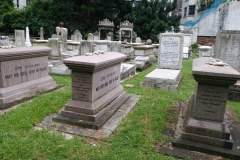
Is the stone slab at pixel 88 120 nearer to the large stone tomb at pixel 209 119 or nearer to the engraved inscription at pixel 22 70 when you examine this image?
the large stone tomb at pixel 209 119

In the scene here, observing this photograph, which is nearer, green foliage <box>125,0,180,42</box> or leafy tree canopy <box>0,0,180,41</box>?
green foliage <box>125,0,180,42</box>

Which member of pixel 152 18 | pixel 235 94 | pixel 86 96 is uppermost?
pixel 152 18

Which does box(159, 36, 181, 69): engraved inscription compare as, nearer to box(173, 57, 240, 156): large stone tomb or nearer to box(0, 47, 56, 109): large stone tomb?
box(0, 47, 56, 109): large stone tomb

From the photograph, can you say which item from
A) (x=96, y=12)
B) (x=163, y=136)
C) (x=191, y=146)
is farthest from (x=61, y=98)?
(x=96, y=12)

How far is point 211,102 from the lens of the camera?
4051 millimetres

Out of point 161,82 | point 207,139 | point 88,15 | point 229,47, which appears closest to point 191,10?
point 88,15

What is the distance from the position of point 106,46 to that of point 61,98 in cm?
706

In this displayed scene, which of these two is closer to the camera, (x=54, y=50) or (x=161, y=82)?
(x=161, y=82)

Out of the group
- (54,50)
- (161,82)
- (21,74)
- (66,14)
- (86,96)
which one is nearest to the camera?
(86,96)

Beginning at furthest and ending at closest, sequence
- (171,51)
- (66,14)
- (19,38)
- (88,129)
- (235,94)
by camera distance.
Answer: (66,14), (19,38), (171,51), (235,94), (88,129)

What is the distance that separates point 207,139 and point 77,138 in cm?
222

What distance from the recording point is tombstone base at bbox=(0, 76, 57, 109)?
542 centimetres

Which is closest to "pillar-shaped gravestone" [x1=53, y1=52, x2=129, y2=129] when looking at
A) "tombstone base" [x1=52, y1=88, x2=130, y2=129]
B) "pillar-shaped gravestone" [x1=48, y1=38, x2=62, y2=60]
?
"tombstone base" [x1=52, y1=88, x2=130, y2=129]

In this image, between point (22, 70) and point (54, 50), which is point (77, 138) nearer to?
point (22, 70)
